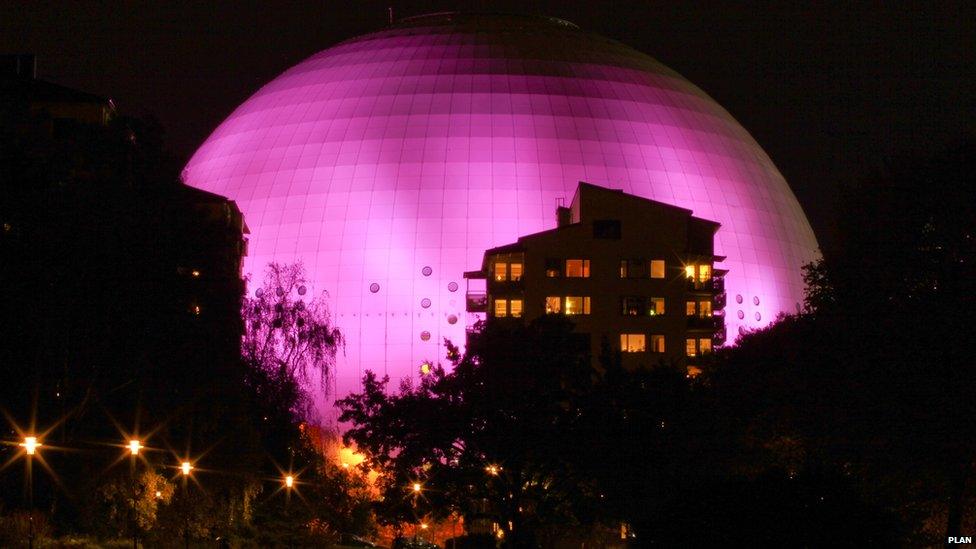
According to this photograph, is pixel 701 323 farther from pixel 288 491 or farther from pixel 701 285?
pixel 288 491

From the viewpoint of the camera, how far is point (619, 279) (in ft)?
290

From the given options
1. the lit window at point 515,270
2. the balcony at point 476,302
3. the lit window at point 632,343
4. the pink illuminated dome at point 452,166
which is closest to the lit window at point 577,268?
the lit window at point 515,270

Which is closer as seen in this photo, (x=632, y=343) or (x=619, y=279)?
(x=632, y=343)

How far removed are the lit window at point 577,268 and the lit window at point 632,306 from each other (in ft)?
8.11

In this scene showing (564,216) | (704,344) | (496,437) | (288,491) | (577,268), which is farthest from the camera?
(564,216)

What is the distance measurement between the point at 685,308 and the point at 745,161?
93.5 feet

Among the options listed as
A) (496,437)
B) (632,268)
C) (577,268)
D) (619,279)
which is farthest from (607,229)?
(496,437)

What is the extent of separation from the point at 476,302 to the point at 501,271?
13.9 feet

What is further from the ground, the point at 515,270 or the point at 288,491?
the point at 515,270

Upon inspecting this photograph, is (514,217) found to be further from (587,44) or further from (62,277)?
(62,277)

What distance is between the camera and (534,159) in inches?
4040

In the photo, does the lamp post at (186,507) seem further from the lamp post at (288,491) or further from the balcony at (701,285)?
the balcony at (701,285)

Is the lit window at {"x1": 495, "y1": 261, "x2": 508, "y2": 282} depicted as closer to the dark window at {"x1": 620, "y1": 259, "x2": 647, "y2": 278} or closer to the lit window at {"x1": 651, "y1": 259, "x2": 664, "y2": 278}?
the dark window at {"x1": 620, "y1": 259, "x2": 647, "y2": 278}

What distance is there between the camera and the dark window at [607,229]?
89.6 meters
